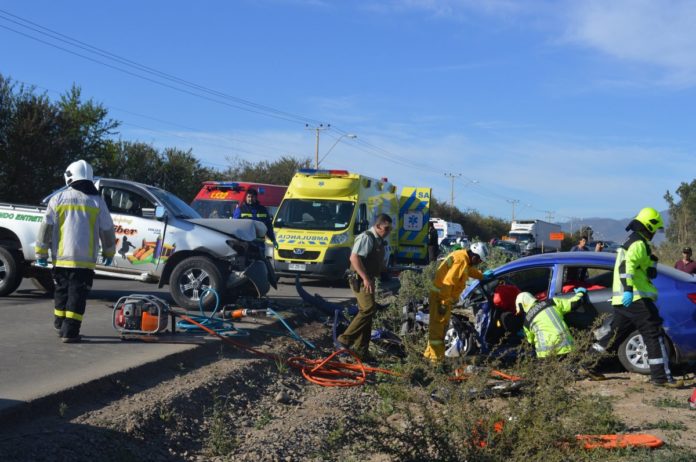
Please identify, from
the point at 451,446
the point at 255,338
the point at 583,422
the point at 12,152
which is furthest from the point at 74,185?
the point at 12,152

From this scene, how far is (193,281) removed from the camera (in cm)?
1088

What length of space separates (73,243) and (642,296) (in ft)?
20.0

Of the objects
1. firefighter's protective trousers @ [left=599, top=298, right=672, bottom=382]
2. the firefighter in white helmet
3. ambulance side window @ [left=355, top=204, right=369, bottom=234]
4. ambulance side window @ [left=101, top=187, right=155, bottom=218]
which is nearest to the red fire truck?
ambulance side window @ [left=355, top=204, right=369, bottom=234]

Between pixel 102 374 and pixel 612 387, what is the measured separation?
5.34 meters

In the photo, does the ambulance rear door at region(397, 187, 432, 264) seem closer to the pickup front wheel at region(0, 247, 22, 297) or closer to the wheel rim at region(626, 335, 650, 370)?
the pickup front wheel at region(0, 247, 22, 297)

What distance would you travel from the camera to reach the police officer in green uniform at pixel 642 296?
789cm

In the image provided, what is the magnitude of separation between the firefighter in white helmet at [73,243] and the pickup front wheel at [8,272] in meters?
3.63

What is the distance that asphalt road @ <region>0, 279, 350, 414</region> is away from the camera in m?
6.11

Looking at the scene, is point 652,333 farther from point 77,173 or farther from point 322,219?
point 322,219

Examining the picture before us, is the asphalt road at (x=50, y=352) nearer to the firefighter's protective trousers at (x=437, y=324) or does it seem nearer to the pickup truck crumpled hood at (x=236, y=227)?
the pickup truck crumpled hood at (x=236, y=227)

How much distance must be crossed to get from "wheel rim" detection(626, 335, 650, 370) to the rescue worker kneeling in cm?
40

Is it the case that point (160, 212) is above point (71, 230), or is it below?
above

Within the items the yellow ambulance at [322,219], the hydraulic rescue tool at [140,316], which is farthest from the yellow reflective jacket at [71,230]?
the yellow ambulance at [322,219]

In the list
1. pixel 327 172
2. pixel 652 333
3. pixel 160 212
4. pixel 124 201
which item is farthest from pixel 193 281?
pixel 327 172
